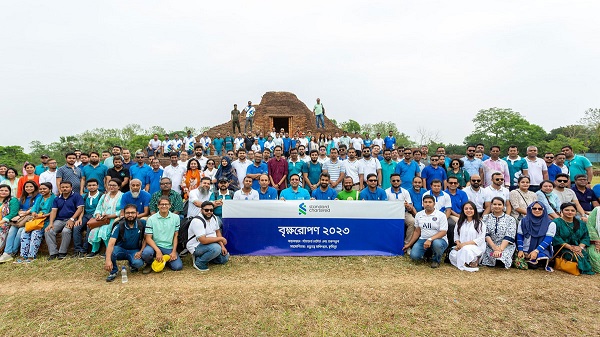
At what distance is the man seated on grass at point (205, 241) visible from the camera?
5145mm

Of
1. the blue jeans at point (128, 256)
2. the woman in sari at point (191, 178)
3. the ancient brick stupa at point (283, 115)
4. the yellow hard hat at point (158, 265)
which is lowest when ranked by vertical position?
the yellow hard hat at point (158, 265)

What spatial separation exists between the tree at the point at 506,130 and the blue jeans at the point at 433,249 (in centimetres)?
4828

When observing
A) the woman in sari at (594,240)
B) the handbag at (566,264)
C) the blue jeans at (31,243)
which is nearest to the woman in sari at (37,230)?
the blue jeans at (31,243)

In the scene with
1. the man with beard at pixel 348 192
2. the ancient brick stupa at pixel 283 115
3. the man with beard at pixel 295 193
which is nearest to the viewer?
the man with beard at pixel 295 193

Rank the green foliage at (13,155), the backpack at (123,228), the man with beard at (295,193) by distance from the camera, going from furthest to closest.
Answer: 1. the green foliage at (13,155)
2. the man with beard at (295,193)
3. the backpack at (123,228)

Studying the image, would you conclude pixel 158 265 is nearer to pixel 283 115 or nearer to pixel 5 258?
pixel 5 258

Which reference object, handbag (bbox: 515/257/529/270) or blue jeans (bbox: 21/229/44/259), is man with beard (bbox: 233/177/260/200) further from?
handbag (bbox: 515/257/529/270)

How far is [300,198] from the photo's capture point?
612cm

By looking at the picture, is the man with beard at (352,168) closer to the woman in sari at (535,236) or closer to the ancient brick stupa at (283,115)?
the woman in sari at (535,236)

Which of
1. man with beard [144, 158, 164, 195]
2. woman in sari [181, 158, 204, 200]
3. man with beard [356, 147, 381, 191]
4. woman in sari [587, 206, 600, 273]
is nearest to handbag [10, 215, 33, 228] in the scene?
man with beard [144, 158, 164, 195]

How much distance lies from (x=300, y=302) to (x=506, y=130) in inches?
2194

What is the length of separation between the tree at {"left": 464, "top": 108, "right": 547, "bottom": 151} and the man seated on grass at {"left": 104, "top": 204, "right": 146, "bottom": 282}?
5102 centimetres

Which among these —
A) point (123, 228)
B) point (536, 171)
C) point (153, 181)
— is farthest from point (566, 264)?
point (153, 181)

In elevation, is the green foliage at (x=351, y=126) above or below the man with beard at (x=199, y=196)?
above
